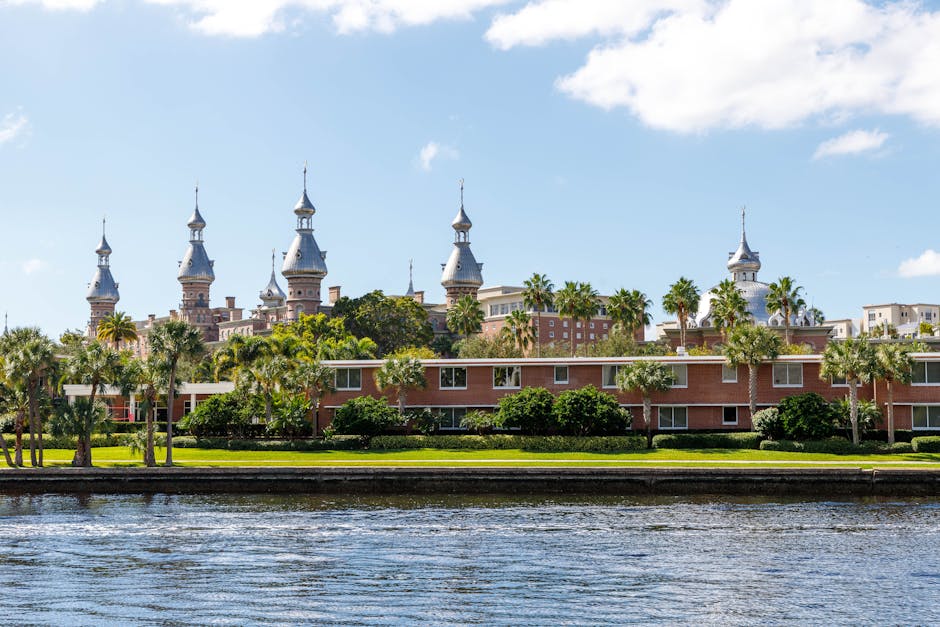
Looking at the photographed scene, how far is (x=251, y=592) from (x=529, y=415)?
36.6 metres

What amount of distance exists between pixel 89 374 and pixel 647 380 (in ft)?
101

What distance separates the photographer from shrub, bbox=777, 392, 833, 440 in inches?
2499

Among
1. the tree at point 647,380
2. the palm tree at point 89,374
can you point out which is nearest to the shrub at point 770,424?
the tree at point 647,380

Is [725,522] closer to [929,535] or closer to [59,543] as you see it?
[929,535]

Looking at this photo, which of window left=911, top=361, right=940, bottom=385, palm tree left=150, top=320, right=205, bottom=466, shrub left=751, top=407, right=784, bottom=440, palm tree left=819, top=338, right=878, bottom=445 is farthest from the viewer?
window left=911, top=361, right=940, bottom=385

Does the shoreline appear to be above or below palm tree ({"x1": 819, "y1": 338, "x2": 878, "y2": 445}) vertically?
below

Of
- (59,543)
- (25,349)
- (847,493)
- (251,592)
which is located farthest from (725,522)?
(25,349)

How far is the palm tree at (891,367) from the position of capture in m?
62.7

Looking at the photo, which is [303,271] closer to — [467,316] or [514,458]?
[467,316]

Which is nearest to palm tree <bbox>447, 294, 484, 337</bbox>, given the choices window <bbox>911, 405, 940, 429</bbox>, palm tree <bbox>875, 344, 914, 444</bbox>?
window <bbox>911, 405, 940, 429</bbox>

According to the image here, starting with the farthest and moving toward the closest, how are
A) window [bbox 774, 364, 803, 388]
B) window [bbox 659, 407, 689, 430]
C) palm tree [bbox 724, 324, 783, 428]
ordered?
1. window [bbox 659, 407, 689, 430]
2. window [bbox 774, 364, 803, 388]
3. palm tree [bbox 724, 324, 783, 428]

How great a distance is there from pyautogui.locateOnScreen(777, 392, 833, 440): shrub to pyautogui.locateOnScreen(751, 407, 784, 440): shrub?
38 cm

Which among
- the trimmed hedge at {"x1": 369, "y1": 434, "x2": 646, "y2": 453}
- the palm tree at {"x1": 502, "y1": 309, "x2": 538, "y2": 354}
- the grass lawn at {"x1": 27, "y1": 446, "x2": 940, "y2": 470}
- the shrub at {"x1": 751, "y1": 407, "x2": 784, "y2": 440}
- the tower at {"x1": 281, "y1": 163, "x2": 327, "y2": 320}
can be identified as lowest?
the grass lawn at {"x1": 27, "y1": 446, "x2": 940, "y2": 470}

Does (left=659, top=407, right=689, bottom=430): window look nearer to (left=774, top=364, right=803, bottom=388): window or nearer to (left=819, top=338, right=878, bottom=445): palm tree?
(left=774, top=364, right=803, bottom=388): window
